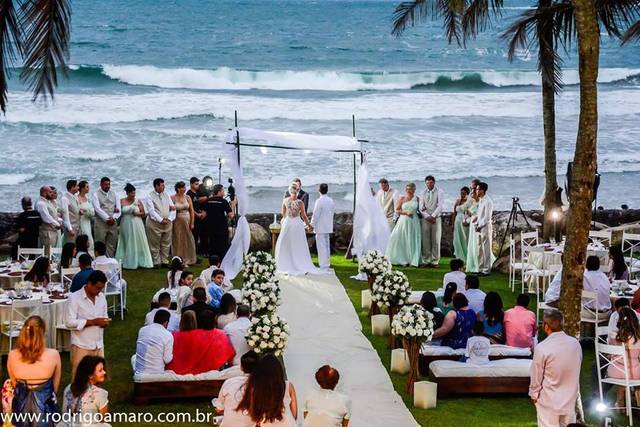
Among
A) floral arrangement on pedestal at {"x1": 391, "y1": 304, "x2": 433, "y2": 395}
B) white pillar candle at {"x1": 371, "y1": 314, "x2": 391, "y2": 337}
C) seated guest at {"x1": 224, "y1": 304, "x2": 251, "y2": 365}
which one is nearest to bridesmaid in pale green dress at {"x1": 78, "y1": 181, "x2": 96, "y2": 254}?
white pillar candle at {"x1": 371, "y1": 314, "x2": 391, "y2": 337}

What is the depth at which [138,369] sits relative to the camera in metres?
11.1

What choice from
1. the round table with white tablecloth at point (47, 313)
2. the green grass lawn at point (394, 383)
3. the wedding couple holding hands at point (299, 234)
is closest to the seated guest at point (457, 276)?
the green grass lawn at point (394, 383)

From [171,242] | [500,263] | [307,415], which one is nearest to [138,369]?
[307,415]

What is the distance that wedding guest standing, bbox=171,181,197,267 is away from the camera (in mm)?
18734

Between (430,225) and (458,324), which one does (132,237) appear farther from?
(458,324)

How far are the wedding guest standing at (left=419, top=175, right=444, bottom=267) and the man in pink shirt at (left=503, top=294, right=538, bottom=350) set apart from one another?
7.31 m

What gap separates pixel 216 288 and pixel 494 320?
3545mm

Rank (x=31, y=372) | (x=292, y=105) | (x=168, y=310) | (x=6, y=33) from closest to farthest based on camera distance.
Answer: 1. (x=31, y=372)
2. (x=6, y=33)
3. (x=168, y=310)
4. (x=292, y=105)

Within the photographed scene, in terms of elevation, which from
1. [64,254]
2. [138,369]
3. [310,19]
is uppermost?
[310,19]

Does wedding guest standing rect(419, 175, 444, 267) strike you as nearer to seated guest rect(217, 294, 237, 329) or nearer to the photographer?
the photographer

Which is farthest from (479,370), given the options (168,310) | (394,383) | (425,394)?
(168,310)

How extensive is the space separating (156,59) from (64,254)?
39.0 meters

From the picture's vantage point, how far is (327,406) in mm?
8359

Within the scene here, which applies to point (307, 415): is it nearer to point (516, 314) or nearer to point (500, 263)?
point (516, 314)
